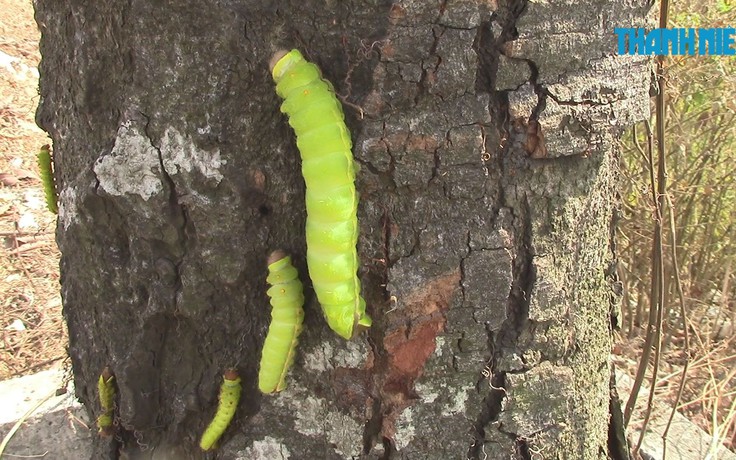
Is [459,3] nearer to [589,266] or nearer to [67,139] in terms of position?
[589,266]

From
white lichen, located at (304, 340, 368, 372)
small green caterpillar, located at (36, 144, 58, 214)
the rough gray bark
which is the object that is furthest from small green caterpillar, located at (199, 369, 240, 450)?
small green caterpillar, located at (36, 144, 58, 214)

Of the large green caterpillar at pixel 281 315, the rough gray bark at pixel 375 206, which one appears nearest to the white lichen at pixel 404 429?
the rough gray bark at pixel 375 206

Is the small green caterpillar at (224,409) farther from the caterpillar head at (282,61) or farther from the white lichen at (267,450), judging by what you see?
the caterpillar head at (282,61)

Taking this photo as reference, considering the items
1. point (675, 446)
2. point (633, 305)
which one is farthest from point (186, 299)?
point (633, 305)

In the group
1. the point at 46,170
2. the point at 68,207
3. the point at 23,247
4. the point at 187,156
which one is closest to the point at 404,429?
the point at 187,156

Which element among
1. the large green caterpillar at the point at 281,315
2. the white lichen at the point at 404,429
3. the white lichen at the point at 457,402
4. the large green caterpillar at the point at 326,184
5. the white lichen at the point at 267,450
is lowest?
the white lichen at the point at 267,450

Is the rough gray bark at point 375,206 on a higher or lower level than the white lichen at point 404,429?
higher
